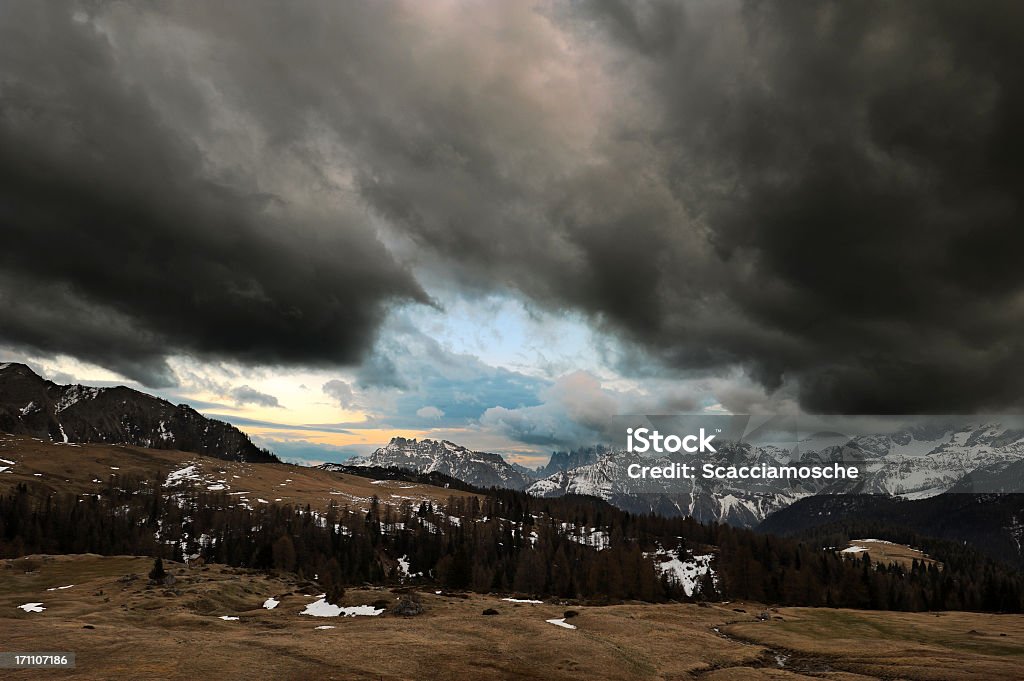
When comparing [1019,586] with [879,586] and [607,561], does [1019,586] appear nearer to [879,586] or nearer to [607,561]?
[879,586]

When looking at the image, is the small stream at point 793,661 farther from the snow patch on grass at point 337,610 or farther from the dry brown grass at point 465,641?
the snow patch on grass at point 337,610

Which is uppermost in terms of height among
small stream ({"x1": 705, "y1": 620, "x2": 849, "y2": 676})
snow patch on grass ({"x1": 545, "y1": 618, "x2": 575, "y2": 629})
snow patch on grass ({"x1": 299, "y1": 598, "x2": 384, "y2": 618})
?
small stream ({"x1": 705, "y1": 620, "x2": 849, "y2": 676})

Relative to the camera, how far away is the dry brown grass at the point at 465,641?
3838 cm

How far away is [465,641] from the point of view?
49.0 m

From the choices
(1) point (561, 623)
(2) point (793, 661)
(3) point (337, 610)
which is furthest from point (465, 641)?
(2) point (793, 661)

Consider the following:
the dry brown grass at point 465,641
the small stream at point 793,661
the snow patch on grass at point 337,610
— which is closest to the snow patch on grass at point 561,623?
the dry brown grass at point 465,641

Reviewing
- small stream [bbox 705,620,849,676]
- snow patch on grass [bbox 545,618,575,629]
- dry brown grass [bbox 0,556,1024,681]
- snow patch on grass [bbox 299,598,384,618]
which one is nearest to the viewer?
dry brown grass [bbox 0,556,1024,681]

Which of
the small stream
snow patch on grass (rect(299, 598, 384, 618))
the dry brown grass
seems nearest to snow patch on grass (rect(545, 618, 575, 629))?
the dry brown grass

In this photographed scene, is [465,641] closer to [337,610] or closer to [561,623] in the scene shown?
[561,623]

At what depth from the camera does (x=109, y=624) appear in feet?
187

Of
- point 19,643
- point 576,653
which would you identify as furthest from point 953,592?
point 19,643

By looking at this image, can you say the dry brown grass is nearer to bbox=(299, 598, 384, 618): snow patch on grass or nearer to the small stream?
the small stream

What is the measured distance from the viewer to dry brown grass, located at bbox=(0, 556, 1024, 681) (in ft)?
126

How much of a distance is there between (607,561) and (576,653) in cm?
13792
